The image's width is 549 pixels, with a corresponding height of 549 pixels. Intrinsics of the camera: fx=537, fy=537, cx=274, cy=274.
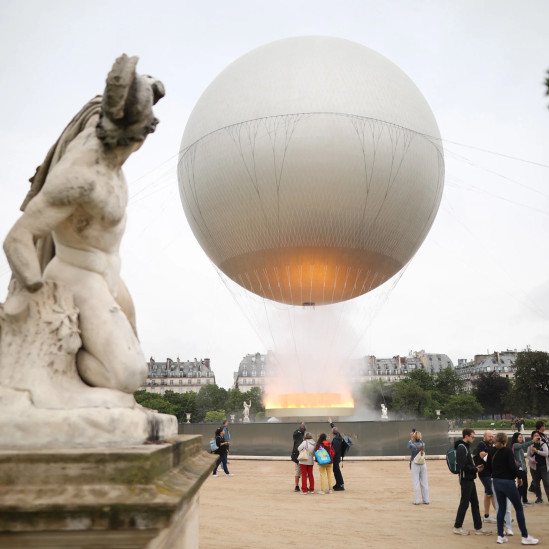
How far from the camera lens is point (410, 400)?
80.6 meters

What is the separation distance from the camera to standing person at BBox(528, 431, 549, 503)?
11523 millimetres

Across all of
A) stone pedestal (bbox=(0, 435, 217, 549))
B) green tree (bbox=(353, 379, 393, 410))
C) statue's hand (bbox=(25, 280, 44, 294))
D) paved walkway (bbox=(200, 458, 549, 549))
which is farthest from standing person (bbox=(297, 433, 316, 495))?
green tree (bbox=(353, 379, 393, 410))

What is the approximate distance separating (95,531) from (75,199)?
157 centimetres

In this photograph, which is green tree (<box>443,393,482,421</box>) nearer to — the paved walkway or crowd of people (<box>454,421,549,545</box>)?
the paved walkway

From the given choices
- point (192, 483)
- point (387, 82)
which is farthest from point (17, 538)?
point (387, 82)

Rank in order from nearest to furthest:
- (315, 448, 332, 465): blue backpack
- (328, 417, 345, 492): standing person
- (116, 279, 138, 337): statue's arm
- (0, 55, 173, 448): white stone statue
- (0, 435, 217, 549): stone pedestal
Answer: (0, 435, 217, 549): stone pedestal, (0, 55, 173, 448): white stone statue, (116, 279, 138, 337): statue's arm, (315, 448, 332, 465): blue backpack, (328, 417, 345, 492): standing person

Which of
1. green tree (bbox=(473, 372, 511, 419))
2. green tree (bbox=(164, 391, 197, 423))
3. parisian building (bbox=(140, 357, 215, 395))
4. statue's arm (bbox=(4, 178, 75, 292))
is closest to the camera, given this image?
statue's arm (bbox=(4, 178, 75, 292))

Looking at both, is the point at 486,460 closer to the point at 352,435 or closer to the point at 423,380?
the point at 352,435

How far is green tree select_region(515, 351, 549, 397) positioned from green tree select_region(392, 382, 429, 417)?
15619 mm

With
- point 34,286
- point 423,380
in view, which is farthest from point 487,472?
point 423,380

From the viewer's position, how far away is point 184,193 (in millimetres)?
26719

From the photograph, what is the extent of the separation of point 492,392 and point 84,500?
316ft

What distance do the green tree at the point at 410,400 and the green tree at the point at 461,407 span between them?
3746mm

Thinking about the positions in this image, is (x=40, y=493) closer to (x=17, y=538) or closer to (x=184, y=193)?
(x=17, y=538)
